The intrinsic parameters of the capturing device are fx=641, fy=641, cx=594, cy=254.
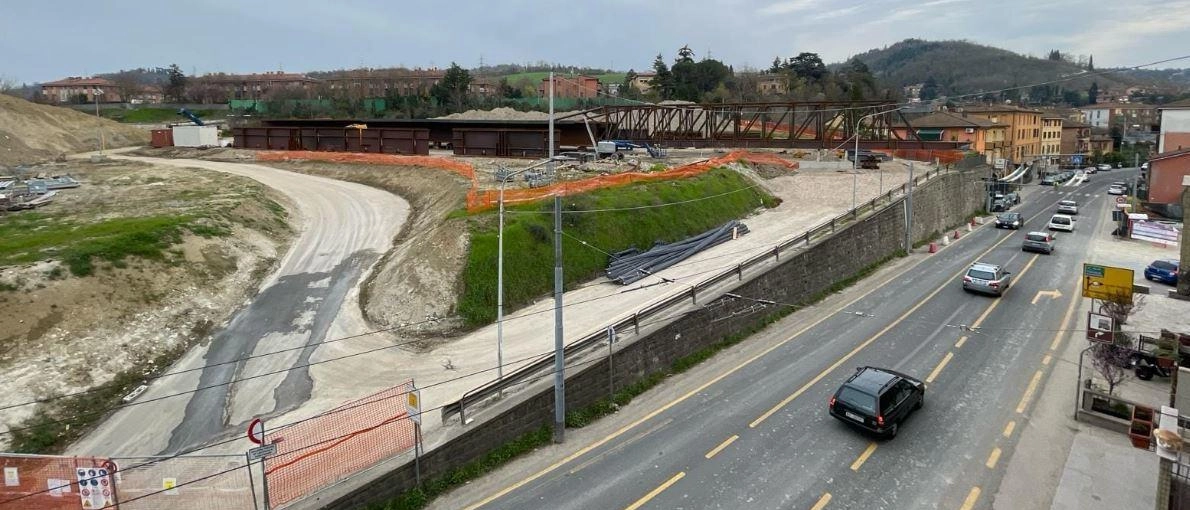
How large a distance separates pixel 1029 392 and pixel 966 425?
3.62m

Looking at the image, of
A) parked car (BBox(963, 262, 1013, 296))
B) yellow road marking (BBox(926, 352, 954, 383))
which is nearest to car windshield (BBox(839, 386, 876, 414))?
yellow road marking (BBox(926, 352, 954, 383))

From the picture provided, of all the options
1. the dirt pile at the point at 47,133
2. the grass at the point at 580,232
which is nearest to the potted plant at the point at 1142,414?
the grass at the point at 580,232

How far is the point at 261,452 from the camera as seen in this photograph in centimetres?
1139

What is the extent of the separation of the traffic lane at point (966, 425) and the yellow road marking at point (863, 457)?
6.3 inches

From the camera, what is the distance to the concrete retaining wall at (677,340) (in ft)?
46.0

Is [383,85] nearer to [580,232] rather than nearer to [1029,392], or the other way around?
[580,232]

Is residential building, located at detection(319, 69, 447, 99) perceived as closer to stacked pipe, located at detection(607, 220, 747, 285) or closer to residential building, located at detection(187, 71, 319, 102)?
residential building, located at detection(187, 71, 319, 102)

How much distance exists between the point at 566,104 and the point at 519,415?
98.5 metres

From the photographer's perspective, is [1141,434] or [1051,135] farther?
[1051,135]

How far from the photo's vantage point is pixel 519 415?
15.6 m

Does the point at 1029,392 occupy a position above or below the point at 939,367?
below

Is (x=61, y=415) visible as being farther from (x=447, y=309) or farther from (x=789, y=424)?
(x=789, y=424)

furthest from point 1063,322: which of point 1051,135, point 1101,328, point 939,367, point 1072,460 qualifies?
point 1051,135

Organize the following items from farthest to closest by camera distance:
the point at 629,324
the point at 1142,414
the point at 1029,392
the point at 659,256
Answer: the point at 659,256, the point at 629,324, the point at 1029,392, the point at 1142,414
